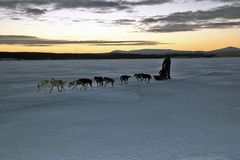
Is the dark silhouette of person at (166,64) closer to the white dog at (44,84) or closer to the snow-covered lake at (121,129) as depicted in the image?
the white dog at (44,84)

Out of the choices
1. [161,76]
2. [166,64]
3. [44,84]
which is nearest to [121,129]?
[44,84]

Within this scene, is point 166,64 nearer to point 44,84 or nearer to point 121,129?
point 44,84

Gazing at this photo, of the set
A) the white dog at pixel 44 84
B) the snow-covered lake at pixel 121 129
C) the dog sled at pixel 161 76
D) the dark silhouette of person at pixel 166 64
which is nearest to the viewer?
the snow-covered lake at pixel 121 129

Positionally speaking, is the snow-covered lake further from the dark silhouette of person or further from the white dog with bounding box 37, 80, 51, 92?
the dark silhouette of person

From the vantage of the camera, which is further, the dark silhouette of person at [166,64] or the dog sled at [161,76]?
the dog sled at [161,76]

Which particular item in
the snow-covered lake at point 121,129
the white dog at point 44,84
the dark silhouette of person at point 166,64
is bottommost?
the snow-covered lake at point 121,129

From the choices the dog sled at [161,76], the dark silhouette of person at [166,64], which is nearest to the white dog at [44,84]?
the dog sled at [161,76]

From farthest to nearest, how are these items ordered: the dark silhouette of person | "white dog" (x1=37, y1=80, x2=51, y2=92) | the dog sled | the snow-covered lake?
the dog sled → the dark silhouette of person → "white dog" (x1=37, y1=80, x2=51, y2=92) → the snow-covered lake

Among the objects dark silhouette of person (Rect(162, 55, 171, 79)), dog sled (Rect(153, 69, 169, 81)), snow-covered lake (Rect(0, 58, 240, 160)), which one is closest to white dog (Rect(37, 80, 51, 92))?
Result: snow-covered lake (Rect(0, 58, 240, 160))

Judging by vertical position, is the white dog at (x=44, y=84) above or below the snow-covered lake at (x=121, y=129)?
above

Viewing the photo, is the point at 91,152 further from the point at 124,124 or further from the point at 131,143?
the point at 124,124

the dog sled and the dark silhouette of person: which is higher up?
the dark silhouette of person

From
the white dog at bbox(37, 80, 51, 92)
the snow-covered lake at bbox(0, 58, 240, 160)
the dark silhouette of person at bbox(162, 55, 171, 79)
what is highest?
the dark silhouette of person at bbox(162, 55, 171, 79)

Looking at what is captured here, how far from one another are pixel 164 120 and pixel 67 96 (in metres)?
6.29
